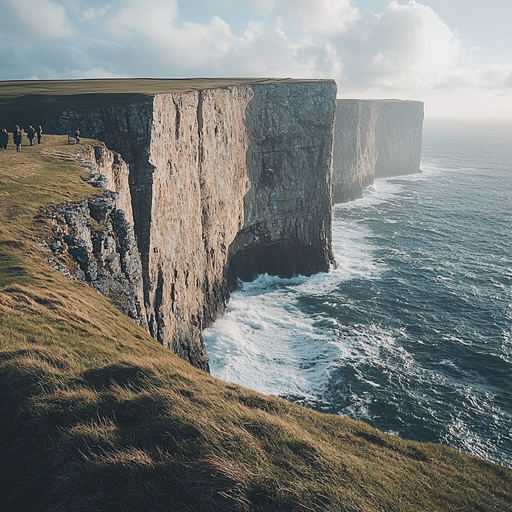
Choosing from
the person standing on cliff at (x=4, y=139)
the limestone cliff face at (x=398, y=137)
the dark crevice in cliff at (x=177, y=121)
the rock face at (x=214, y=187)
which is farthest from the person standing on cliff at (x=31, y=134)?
the limestone cliff face at (x=398, y=137)

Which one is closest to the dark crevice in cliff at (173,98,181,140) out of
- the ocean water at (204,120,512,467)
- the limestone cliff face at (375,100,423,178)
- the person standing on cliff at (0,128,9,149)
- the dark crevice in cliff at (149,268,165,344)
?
the dark crevice in cliff at (149,268,165,344)

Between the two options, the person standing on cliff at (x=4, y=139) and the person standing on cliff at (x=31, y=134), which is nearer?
the person standing on cliff at (x=4, y=139)

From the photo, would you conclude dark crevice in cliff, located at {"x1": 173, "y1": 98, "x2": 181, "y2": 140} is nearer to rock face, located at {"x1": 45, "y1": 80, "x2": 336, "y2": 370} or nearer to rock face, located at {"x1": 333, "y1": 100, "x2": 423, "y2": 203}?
rock face, located at {"x1": 45, "y1": 80, "x2": 336, "y2": 370}

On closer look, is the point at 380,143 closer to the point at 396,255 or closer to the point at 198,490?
the point at 396,255

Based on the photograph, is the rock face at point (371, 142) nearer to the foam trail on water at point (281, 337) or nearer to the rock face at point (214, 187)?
the rock face at point (214, 187)

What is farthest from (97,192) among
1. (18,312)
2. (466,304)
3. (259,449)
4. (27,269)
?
(466,304)

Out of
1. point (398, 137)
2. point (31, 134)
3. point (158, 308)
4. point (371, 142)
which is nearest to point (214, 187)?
point (158, 308)

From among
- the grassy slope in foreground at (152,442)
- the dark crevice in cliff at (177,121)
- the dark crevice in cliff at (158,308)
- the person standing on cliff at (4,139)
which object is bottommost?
the dark crevice in cliff at (158,308)
